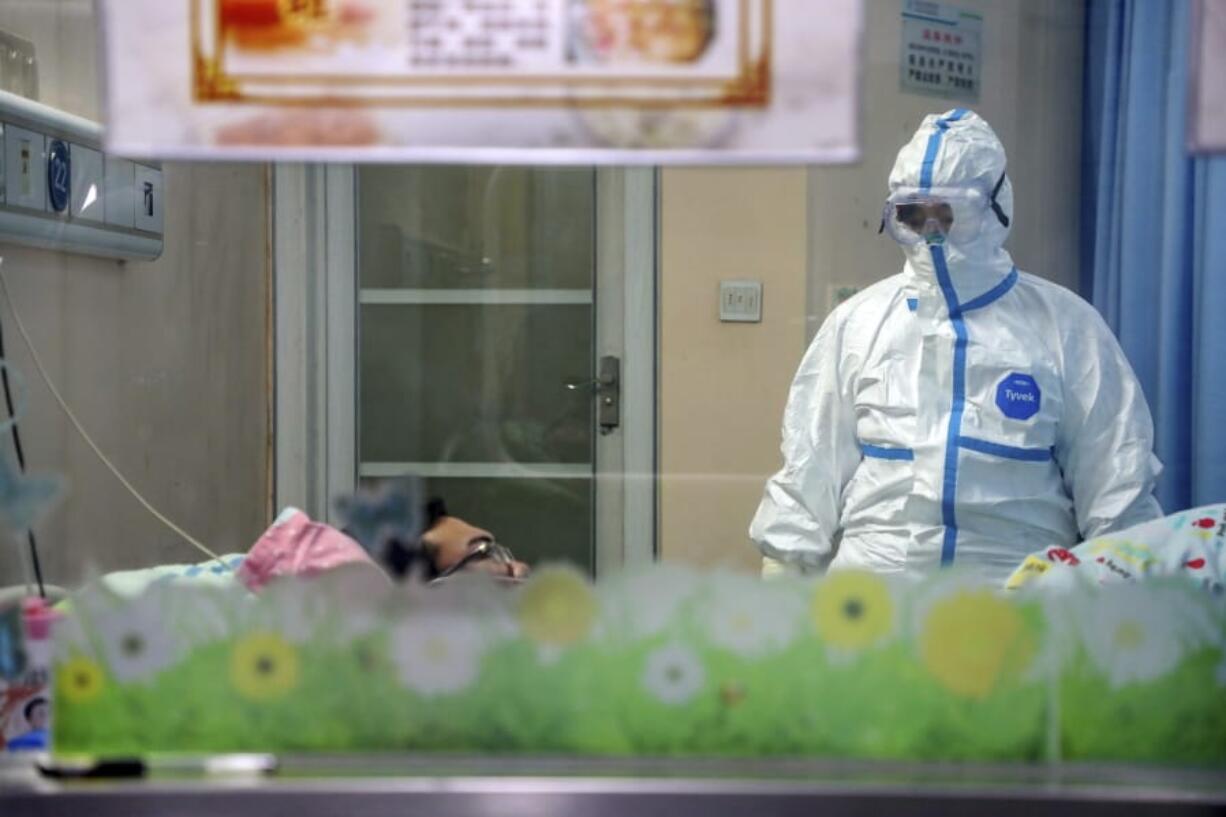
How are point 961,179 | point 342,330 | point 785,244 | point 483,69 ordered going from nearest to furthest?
point 483,69 < point 342,330 < point 785,244 < point 961,179

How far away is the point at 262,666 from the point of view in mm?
993

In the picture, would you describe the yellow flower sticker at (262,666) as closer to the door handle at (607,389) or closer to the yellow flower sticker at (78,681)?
the yellow flower sticker at (78,681)

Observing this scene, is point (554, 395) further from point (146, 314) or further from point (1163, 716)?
point (1163, 716)

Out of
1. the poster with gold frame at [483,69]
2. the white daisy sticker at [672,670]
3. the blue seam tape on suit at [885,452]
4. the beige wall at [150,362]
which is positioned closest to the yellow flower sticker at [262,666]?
the beige wall at [150,362]

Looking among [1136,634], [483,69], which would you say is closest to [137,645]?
[483,69]

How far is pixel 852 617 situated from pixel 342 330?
767 mm

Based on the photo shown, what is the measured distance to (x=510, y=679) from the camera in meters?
1.00

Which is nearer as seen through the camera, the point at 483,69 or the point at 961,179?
the point at 483,69

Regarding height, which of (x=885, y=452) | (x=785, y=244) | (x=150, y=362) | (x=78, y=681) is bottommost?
(x=78, y=681)

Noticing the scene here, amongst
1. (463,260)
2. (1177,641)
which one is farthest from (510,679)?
(463,260)

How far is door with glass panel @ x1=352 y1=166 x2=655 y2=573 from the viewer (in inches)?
51.1

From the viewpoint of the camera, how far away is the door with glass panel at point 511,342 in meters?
1.30

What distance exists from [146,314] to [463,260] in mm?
430

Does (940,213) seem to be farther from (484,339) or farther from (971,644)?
(971,644)
